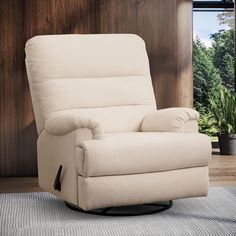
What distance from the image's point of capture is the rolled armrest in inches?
113

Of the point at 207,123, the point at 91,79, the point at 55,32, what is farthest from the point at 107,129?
the point at 207,123

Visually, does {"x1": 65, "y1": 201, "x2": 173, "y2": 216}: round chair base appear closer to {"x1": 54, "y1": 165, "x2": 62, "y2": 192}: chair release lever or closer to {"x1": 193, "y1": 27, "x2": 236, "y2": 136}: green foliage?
{"x1": 54, "y1": 165, "x2": 62, "y2": 192}: chair release lever

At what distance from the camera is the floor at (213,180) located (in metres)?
3.79

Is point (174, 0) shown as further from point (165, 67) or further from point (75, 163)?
point (75, 163)

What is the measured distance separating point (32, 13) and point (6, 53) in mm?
348

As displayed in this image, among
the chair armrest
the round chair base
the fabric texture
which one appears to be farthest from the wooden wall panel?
the fabric texture

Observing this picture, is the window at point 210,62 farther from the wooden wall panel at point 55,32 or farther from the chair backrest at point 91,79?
the chair backrest at point 91,79

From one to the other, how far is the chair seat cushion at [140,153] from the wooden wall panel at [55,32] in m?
1.33

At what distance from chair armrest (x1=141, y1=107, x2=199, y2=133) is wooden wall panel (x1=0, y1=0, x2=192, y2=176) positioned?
983 millimetres

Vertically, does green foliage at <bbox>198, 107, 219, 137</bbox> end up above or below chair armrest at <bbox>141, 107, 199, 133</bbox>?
below

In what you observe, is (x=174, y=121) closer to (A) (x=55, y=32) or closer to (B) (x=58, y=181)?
(B) (x=58, y=181)

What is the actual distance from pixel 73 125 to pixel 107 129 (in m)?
0.50

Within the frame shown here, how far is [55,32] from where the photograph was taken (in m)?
4.18

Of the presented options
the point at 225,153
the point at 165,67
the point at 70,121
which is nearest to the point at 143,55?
the point at 165,67
